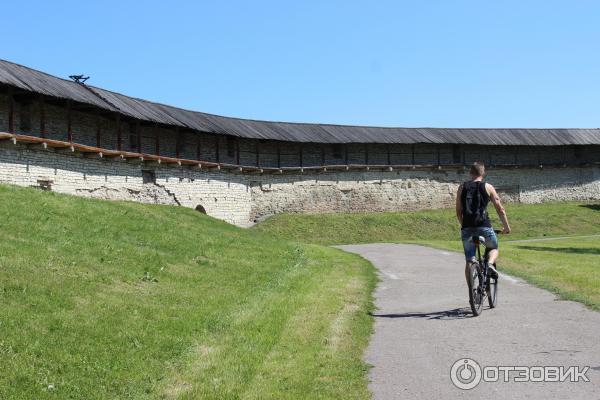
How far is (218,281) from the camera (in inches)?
468

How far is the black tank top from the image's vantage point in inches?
334

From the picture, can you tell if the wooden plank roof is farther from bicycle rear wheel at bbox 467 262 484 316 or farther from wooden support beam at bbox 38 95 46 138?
bicycle rear wheel at bbox 467 262 484 316

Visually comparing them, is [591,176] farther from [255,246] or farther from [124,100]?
[255,246]

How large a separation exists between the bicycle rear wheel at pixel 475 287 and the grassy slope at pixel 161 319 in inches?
51.9

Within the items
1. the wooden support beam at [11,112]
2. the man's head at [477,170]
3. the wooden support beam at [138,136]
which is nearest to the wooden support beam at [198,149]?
the wooden support beam at [138,136]

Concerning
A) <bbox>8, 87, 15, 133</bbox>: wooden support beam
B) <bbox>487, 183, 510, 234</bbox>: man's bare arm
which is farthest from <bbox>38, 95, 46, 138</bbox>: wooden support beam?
<bbox>487, 183, 510, 234</bbox>: man's bare arm

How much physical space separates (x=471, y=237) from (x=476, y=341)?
2.30 metres

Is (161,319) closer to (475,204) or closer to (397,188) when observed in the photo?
(475,204)

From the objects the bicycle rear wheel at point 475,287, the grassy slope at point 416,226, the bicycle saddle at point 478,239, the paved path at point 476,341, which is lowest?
the grassy slope at point 416,226

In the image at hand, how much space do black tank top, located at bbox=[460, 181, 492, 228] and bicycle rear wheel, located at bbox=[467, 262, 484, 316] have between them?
0.57 meters

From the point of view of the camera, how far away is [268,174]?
41281 millimetres

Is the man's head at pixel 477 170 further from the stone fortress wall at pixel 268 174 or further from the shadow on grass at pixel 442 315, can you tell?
the stone fortress wall at pixel 268 174

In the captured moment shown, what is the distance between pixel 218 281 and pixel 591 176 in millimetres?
49335

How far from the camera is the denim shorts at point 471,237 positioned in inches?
335
